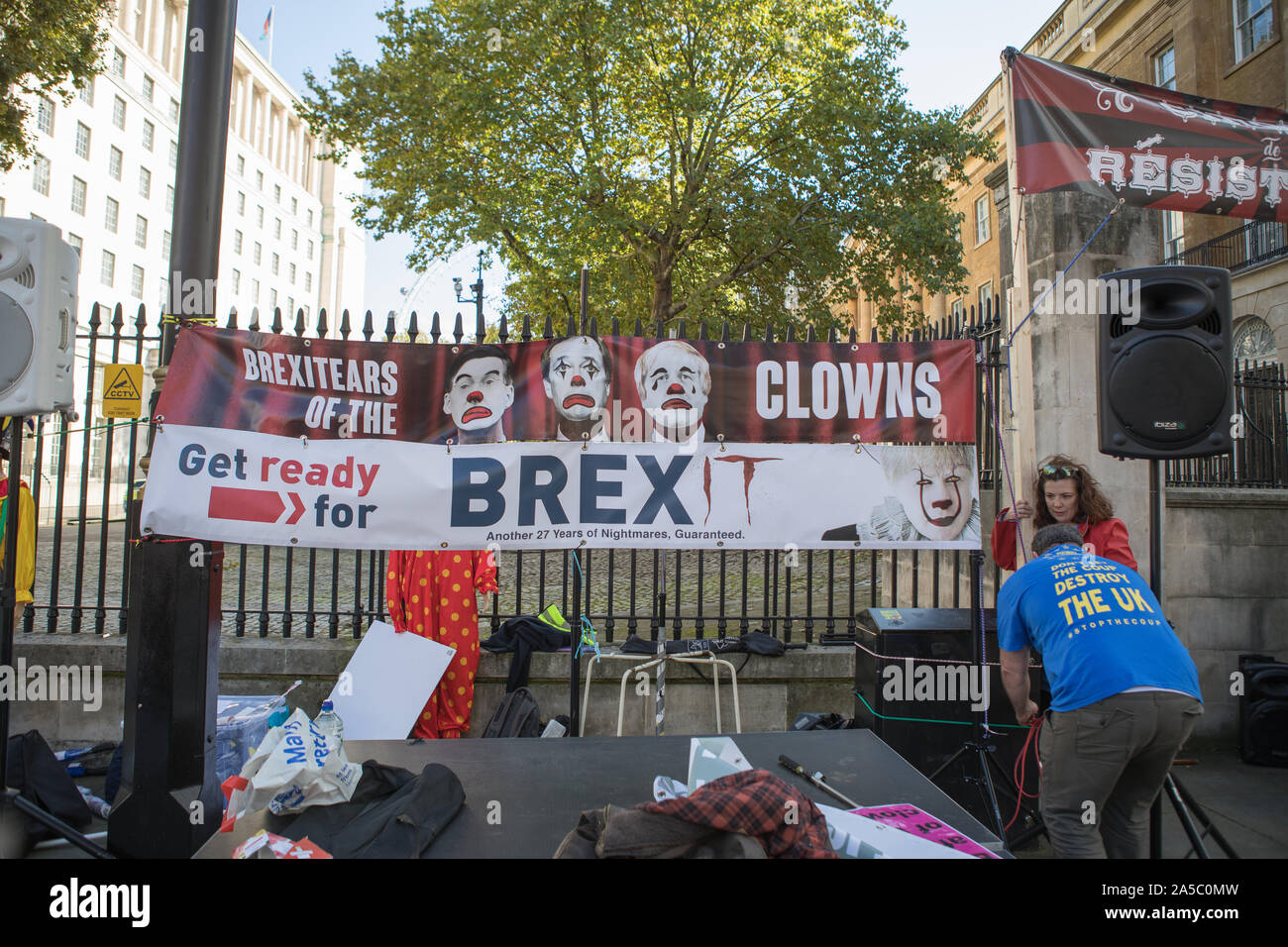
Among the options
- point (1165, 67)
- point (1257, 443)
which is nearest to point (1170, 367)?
point (1257, 443)

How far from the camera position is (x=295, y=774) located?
2.37 m

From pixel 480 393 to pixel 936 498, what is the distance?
2.93 metres

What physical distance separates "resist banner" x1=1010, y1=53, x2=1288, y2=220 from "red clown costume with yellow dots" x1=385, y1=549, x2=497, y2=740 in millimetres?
4458

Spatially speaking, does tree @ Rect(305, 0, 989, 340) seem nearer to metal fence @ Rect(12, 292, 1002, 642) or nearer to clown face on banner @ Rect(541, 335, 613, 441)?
metal fence @ Rect(12, 292, 1002, 642)

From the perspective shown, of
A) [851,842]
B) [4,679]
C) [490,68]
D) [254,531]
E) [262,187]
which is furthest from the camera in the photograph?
[262,187]

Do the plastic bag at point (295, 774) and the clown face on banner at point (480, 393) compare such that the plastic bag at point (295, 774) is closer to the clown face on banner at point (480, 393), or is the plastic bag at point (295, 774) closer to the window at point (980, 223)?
the clown face on banner at point (480, 393)

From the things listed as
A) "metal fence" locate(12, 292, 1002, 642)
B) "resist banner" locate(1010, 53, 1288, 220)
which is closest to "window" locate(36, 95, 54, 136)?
"metal fence" locate(12, 292, 1002, 642)

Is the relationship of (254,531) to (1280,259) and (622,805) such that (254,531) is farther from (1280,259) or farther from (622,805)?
(1280,259)

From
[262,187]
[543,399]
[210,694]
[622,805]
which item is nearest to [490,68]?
[543,399]

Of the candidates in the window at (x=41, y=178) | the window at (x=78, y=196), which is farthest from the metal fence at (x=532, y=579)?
the window at (x=78, y=196)

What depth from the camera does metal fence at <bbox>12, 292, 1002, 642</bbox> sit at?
493 centimetres

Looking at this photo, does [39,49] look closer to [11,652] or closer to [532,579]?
[532,579]

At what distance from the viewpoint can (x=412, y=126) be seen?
15.6m
